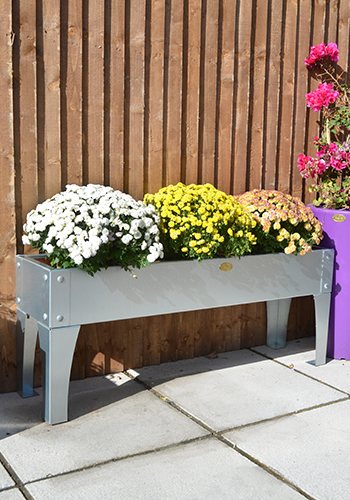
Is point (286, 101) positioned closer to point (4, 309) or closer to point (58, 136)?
point (58, 136)

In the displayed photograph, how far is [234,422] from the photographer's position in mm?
2625

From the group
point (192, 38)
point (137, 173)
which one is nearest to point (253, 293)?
point (137, 173)

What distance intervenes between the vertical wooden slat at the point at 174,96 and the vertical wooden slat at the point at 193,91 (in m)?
0.07

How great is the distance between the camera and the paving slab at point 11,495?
1976 mm

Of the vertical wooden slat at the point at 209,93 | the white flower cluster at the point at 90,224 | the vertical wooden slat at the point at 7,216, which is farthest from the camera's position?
the vertical wooden slat at the point at 209,93

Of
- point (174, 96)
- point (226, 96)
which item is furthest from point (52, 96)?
point (226, 96)

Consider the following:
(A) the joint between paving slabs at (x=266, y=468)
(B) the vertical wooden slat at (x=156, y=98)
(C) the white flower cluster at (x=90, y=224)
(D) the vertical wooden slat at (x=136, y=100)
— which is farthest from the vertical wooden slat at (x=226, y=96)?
(A) the joint between paving slabs at (x=266, y=468)

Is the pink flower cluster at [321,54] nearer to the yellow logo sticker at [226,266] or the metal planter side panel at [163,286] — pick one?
the metal planter side panel at [163,286]

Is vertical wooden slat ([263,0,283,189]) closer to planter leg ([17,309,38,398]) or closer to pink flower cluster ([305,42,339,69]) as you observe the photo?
pink flower cluster ([305,42,339,69])

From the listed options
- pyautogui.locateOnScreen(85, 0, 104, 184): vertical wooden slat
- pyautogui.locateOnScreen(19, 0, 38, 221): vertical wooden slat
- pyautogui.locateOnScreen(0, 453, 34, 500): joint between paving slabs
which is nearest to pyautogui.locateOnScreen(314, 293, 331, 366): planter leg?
pyautogui.locateOnScreen(85, 0, 104, 184): vertical wooden slat

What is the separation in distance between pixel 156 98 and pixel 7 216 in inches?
43.1

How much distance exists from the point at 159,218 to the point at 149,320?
0.86 m

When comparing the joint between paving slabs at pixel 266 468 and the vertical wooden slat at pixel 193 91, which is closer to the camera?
the joint between paving slabs at pixel 266 468

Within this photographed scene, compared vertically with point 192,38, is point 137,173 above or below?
below
